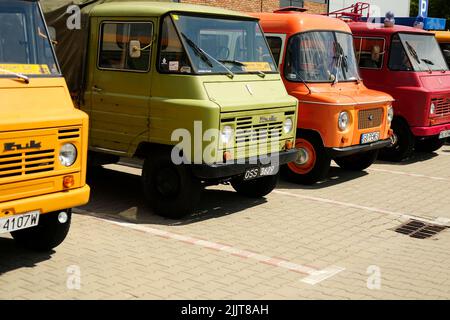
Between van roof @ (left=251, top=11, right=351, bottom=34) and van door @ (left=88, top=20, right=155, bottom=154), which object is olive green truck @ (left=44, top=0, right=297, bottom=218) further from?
van roof @ (left=251, top=11, right=351, bottom=34)

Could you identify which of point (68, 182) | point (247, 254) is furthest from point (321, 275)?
point (68, 182)

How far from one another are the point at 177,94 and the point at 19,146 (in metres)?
2.51

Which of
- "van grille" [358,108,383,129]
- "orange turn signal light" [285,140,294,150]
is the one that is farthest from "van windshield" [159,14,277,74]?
"van grille" [358,108,383,129]

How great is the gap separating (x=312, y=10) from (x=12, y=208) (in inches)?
825

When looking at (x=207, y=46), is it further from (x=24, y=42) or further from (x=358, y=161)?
(x=358, y=161)

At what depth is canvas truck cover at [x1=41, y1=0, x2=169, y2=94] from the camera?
8117 millimetres

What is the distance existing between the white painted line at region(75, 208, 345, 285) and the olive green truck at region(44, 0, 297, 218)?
49 centimetres

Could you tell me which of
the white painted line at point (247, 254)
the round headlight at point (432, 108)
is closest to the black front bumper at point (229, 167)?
the white painted line at point (247, 254)

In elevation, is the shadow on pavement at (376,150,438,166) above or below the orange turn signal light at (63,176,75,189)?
below

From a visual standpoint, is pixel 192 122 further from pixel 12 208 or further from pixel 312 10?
pixel 312 10

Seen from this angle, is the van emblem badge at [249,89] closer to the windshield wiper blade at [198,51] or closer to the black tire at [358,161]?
the windshield wiper blade at [198,51]

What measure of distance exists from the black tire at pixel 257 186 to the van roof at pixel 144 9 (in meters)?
2.09

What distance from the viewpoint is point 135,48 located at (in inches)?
298
